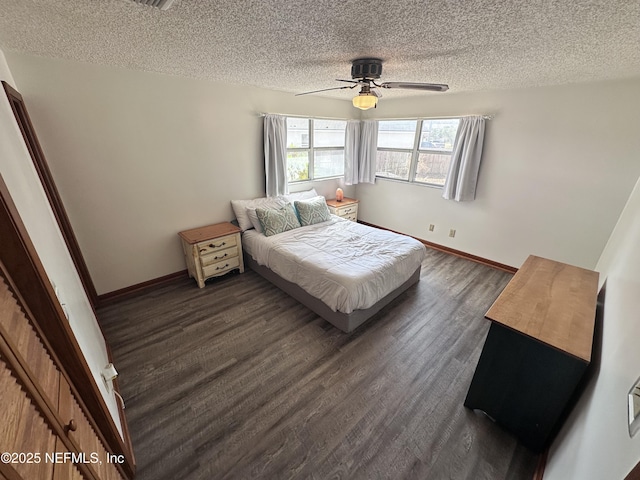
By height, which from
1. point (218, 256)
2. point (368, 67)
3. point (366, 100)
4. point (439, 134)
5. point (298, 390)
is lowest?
point (298, 390)

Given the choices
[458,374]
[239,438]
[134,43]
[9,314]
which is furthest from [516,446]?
[134,43]

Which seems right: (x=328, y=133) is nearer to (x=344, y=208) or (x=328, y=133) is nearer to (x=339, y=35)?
(x=344, y=208)

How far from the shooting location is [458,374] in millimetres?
1976

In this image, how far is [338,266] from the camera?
8.02 ft

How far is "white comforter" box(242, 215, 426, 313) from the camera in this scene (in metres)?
2.28

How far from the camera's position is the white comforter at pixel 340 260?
2.28 m

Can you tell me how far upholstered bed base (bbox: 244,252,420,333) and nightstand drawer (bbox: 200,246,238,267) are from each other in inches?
8.6

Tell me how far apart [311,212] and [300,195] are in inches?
23.5

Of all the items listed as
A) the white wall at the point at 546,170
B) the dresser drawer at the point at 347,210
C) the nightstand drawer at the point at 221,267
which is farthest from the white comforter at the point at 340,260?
the white wall at the point at 546,170

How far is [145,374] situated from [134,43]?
235 cm

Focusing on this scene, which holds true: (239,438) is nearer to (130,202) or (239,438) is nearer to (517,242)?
(130,202)

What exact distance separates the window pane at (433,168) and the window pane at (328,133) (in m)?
1.42

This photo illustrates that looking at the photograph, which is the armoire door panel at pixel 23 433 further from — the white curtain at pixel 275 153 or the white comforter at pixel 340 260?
the white curtain at pixel 275 153

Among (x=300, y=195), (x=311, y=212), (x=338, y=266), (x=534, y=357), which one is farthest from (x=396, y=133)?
(x=534, y=357)
